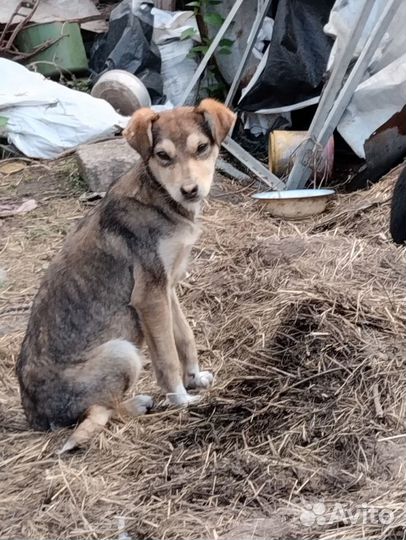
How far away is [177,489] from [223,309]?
1749mm

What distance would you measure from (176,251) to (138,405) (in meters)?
0.74

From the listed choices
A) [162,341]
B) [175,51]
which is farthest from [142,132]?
[175,51]

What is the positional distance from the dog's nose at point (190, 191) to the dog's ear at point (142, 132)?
10.5 inches

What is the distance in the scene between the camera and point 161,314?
13.4 ft

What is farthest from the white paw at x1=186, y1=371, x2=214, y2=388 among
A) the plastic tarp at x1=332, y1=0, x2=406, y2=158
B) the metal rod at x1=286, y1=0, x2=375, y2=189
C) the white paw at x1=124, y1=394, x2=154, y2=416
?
the plastic tarp at x1=332, y1=0, x2=406, y2=158

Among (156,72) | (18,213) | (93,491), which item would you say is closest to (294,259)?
(93,491)

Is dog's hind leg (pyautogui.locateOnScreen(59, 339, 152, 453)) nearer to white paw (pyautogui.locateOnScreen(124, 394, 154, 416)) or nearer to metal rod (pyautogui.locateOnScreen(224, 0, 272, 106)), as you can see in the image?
white paw (pyautogui.locateOnScreen(124, 394, 154, 416))

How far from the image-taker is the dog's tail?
12.7 ft

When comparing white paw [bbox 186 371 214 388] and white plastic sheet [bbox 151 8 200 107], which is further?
white plastic sheet [bbox 151 8 200 107]

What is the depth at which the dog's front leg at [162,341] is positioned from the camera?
160 inches

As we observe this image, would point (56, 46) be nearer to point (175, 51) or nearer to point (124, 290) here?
point (175, 51)

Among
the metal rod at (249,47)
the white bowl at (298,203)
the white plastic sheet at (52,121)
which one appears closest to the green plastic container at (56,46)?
the white plastic sheet at (52,121)

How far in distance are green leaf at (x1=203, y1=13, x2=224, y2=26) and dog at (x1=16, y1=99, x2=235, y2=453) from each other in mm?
4367

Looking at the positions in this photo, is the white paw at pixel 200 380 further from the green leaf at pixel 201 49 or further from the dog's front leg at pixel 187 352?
the green leaf at pixel 201 49
